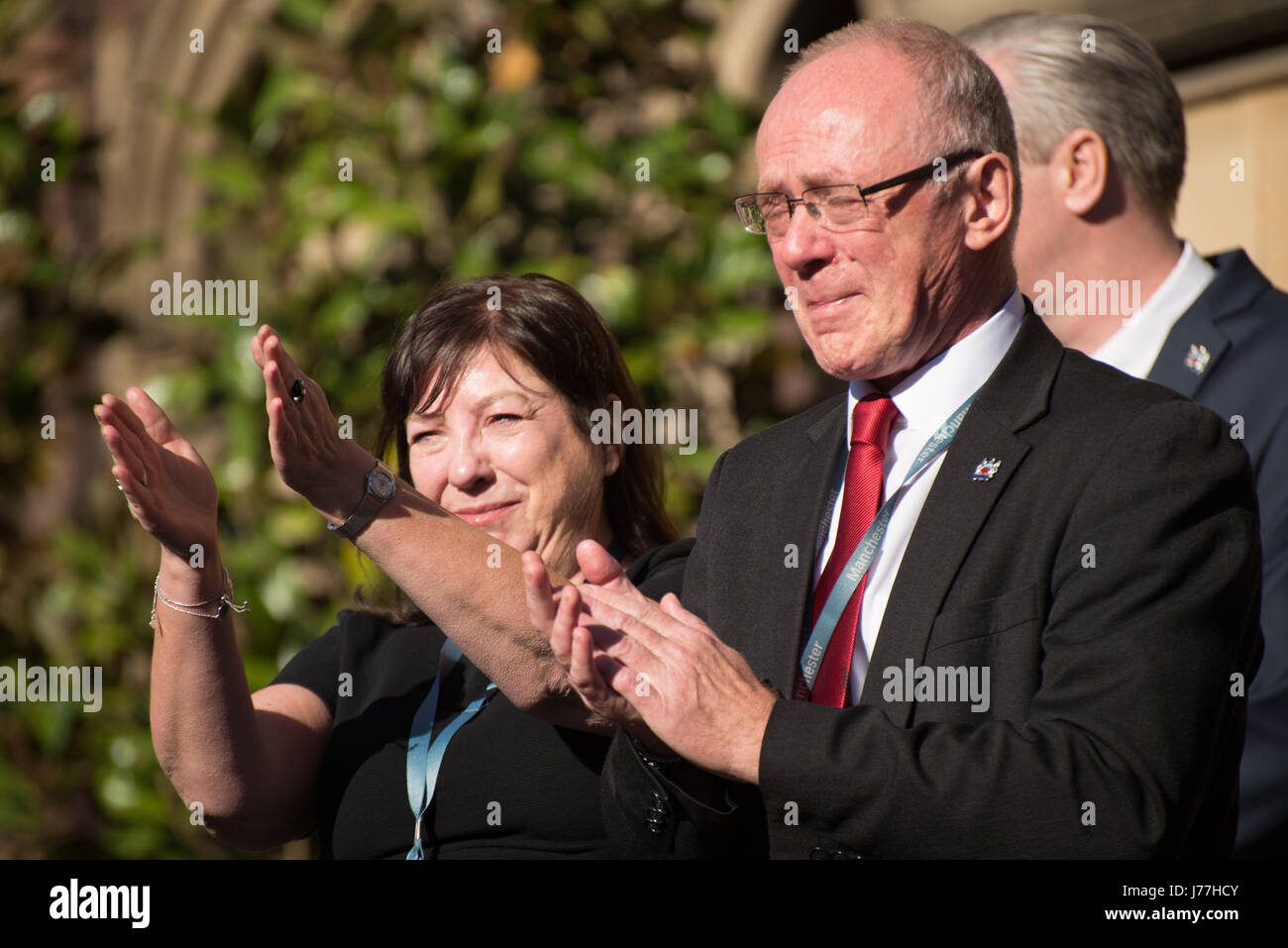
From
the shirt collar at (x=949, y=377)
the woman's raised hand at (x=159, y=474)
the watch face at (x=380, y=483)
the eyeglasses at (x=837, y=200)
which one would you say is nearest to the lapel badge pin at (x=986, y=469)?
the shirt collar at (x=949, y=377)

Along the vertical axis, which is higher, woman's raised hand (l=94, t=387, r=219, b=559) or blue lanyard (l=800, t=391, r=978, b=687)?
woman's raised hand (l=94, t=387, r=219, b=559)

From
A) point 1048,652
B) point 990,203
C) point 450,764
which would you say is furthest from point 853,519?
point 450,764

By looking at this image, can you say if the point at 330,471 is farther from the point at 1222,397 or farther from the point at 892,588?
the point at 1222,397

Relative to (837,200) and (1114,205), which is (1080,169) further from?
(837,200)

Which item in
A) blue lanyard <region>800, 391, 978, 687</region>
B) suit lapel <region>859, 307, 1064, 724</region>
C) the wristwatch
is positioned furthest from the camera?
the wristwatch

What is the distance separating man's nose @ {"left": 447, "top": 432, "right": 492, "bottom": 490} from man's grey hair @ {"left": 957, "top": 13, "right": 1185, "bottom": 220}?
1.20 meters

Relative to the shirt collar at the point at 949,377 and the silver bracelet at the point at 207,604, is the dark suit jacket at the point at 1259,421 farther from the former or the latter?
the silver bracelet at the point at 207,604

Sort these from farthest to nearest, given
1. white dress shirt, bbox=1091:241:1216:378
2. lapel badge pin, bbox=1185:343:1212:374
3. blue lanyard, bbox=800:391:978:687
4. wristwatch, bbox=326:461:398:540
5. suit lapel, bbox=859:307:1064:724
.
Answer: white dress shirt, bbox=1091:241:1216:378 → lapel badge pin, bbox=1185:343:1212:374 → wristwatch, bbox=326:461:398:540 → blue lanyard, bbox=800:391:978:687 → suit lapel, bbox=859:307:1064:724

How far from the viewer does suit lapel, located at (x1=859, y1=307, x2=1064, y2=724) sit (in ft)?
5.82

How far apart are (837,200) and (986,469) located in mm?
400

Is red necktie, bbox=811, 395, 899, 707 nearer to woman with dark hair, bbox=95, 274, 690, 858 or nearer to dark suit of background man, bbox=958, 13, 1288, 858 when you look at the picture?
woman with dark hair, bbox=95, 274, 690, 858

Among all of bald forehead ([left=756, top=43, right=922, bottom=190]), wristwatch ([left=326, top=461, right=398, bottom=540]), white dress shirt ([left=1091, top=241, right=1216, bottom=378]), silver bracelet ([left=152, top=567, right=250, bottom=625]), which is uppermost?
bald forehead ([left=756, top=43, right=922, bottom=190])

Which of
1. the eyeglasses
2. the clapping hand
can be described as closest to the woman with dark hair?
the clapping hand
